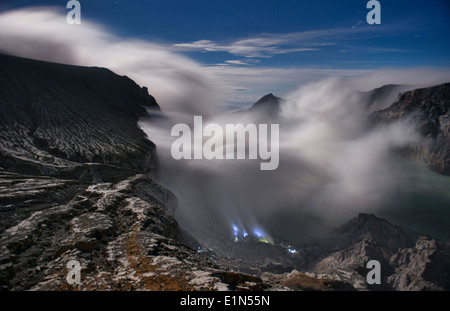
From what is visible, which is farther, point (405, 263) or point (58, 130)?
point (405, 263)

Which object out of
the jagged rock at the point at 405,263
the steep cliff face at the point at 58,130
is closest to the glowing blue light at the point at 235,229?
the jagged rock at the point at 405,263

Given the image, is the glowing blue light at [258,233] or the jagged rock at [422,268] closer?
the jagged rock at [422,268]

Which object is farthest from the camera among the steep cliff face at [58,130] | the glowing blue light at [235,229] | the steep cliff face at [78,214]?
the glowing blue light at [235,229]

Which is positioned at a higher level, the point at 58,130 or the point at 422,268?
the point at 58,130

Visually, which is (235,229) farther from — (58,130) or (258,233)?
(58,130)

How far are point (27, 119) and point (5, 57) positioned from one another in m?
45.4

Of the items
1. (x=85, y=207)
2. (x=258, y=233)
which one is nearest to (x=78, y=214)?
(x=85, y=207)

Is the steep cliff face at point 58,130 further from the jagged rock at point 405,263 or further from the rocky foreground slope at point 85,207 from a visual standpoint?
the jagged rock at point 405,263

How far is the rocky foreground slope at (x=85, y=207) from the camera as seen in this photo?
1891 centimetres

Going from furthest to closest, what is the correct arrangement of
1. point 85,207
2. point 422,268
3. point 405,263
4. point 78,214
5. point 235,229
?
1. point 235,229
2. point 405,263
3. point 422,268
4. point 85,207
5. point 78,214

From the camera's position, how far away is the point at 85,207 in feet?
108

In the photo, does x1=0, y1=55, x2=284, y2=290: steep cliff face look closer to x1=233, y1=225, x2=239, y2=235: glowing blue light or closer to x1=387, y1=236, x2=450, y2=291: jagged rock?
x1=233, y1=225, x2=239, y2=235: glowing blue light

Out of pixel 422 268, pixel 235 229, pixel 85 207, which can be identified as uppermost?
pixel 85 207

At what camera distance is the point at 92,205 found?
3338 cm
